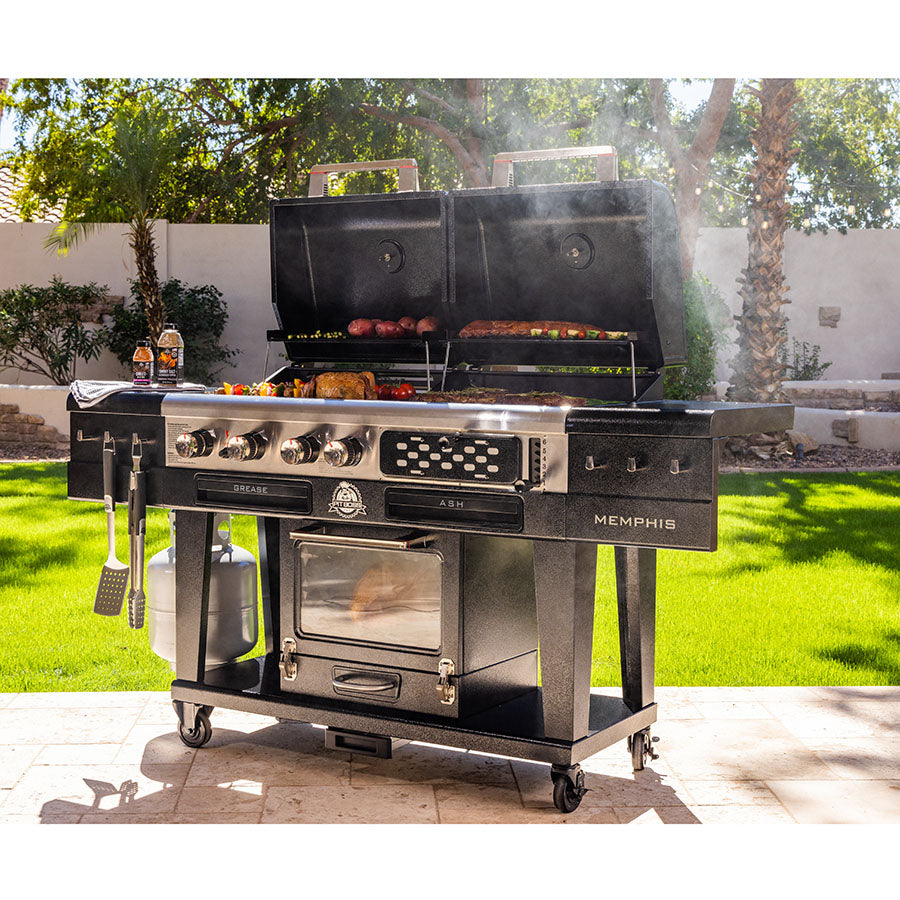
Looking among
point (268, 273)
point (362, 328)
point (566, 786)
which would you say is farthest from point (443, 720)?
point (268, 273)

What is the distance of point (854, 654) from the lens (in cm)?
511

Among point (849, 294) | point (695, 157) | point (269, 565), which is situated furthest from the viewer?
point (849, 294)

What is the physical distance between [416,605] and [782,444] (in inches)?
293

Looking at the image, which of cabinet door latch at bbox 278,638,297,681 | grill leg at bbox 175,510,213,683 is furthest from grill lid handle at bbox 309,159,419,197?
cabinet door latch at bbox 278,638,297,681

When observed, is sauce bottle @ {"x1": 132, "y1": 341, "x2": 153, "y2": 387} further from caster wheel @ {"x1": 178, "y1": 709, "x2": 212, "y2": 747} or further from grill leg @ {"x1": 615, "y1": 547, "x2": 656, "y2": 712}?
grill leg @ {"x1": 615, "y1": 547, "x2": 656, "y2": 712}

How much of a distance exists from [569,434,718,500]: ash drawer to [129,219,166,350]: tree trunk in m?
8.33

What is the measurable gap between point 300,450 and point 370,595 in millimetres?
500

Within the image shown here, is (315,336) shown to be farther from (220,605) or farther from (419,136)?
(419,136)

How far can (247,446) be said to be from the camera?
11.2 ft

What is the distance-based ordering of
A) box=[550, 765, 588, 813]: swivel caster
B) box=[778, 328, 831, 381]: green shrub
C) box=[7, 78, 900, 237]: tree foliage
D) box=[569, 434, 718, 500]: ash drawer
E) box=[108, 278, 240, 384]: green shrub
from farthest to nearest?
box=[778, 328, 831, 381]: green shrub, box=[7, 78, 900, 237]: tree foliage, box=[108, 278, 240, 384]: green shrub, box=[550, 765, 588, 813]: swivel caster, box=[569, 434, 718, 500]: ash drawer

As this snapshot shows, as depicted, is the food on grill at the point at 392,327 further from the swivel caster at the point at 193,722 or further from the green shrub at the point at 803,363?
the green shrub at the point at 803,363

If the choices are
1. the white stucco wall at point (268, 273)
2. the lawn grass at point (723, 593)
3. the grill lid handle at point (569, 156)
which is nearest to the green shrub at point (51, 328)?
the white stucco wall at point (268, 273)

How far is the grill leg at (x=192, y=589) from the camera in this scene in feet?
12.1

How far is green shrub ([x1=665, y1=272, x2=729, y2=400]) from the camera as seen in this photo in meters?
10.1
